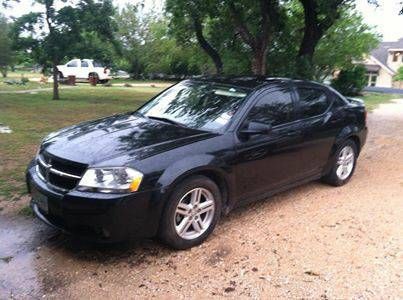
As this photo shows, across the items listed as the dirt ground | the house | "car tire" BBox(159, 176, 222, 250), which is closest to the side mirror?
"car tire" BBox(159, 176, 222, 250)

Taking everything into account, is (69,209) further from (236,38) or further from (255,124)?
(236,38)

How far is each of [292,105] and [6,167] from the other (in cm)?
418

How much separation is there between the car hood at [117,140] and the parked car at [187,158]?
11mm

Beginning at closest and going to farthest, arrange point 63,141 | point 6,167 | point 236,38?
point 63,141, point 6,167, point 236,38

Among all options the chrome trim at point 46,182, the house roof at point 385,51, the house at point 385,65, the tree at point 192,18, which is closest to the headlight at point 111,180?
the chrome trim at point 46,182

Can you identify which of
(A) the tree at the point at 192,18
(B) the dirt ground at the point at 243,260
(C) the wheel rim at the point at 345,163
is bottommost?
(B) the dirt ground at the point at 243,260

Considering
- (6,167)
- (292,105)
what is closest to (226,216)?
(292,105)

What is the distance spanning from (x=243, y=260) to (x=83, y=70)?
30.6 meters

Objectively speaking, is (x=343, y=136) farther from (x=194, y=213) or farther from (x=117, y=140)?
(x=117, y=140)

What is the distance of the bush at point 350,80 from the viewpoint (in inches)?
976

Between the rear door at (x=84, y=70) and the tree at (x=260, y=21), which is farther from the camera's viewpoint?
the rear door at (x=84, y=70)

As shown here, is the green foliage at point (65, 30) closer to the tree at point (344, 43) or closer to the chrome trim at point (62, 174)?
the tree at point (344, 43)

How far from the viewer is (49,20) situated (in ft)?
53.9

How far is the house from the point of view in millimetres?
54878
